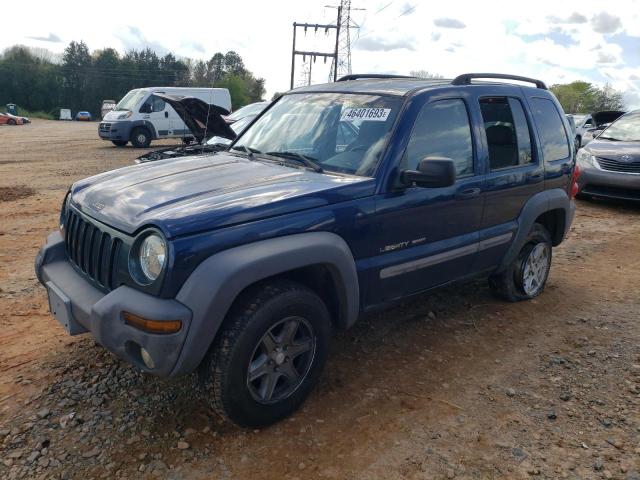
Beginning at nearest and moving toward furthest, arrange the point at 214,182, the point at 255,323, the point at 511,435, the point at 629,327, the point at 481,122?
the point at 255,323, the point at 511,435, the point at 214,182, the point at 481,122, the point at 629,327

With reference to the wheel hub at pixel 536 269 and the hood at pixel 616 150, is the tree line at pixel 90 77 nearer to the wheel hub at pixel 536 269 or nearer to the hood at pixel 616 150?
the hood at pixel 616 150

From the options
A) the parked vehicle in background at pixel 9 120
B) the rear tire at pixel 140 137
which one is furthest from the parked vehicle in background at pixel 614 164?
the parked vehicle in background at pixel 9 120

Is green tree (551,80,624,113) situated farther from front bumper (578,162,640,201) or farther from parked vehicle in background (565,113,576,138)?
front bumper (578,162,640,201)

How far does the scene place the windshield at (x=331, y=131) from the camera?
3.36m

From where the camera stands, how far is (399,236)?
10.8 ft

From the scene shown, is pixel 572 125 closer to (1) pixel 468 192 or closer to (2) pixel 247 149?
(1) pixel 468 192

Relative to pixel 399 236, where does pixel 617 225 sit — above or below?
below

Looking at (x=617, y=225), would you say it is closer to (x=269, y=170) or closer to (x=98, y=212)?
(x=269, y=170)

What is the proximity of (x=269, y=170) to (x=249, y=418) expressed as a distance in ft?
4.97

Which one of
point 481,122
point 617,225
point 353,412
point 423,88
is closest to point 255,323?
point 353,412

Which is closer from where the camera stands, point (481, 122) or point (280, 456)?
point (280, 456)

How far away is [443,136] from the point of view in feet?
11.9

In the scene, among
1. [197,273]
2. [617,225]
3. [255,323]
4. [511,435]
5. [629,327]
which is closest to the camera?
[197,273]

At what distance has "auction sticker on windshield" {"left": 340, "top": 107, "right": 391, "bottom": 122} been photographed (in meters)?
3.44
